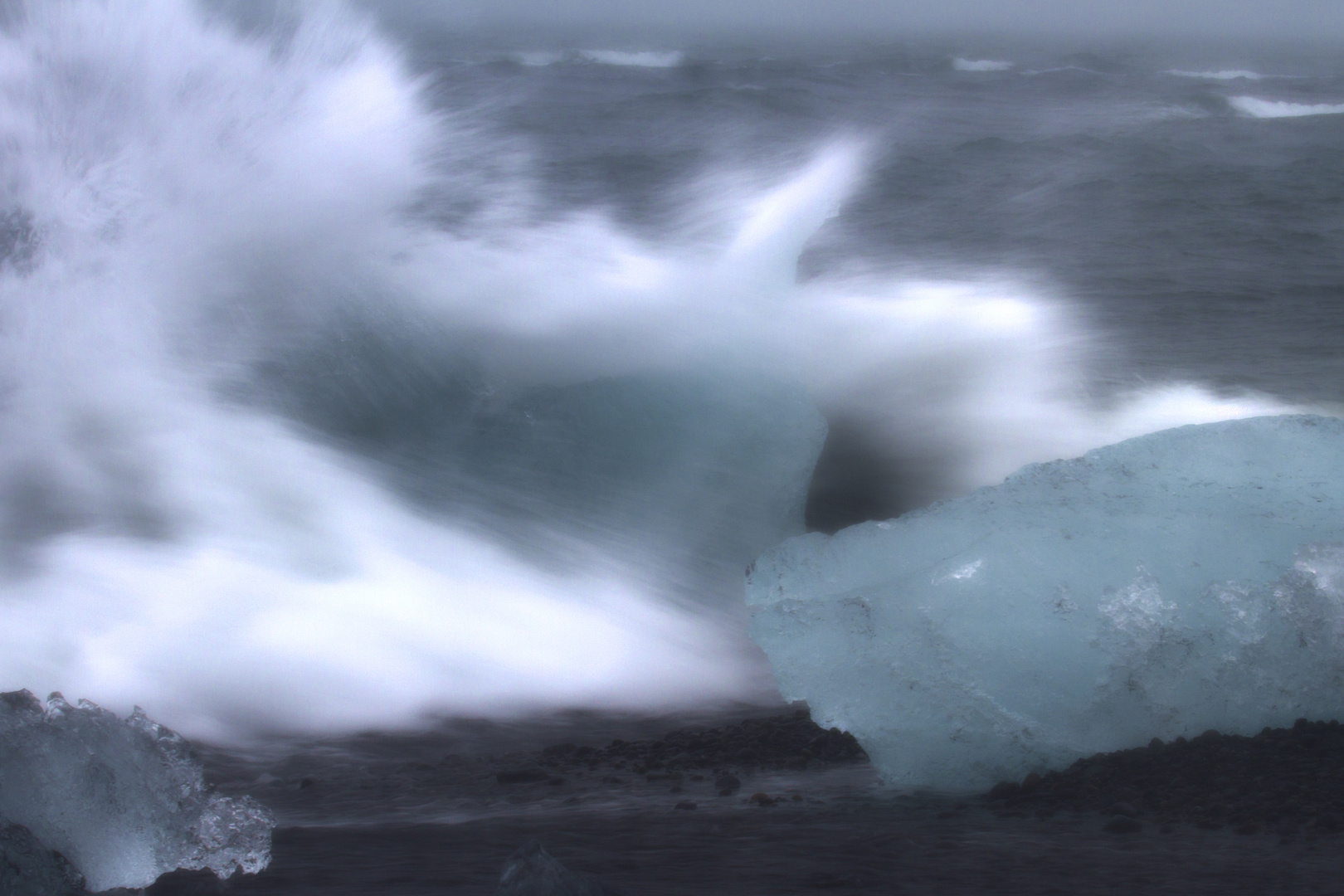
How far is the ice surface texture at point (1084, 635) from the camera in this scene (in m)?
3.27

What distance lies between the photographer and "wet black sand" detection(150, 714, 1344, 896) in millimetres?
2639

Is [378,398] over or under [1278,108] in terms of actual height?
under

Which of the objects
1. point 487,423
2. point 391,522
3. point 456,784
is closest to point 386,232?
point 487,423

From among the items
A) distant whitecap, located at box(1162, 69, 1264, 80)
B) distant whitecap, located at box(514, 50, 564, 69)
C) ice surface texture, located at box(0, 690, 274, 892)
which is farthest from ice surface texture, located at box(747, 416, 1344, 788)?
distant whitecap, located at box(1162, 69, 1264, 80)

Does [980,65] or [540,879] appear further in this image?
[980,65]

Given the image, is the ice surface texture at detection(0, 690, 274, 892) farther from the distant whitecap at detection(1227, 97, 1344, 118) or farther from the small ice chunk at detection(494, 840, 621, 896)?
the distant whitecap at detection(1227, 97, 1344, 118)

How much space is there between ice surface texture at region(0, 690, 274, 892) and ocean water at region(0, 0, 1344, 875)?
1.51m

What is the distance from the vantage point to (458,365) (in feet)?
22.2

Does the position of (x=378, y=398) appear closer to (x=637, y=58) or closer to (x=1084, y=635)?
(x=1084, y=635)

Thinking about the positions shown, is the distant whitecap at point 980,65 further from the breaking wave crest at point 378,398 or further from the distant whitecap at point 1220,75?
the breaking wave crest at point 378,398

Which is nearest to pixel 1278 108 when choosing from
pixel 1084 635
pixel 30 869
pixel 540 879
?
pixel 1084 635

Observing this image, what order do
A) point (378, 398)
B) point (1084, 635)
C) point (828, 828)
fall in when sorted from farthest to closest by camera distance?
point (378, 398) < point (1084, 635) < point (828, 828)

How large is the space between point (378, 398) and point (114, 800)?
414 centimetres

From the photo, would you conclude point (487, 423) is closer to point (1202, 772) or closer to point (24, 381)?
point (24, 381)
